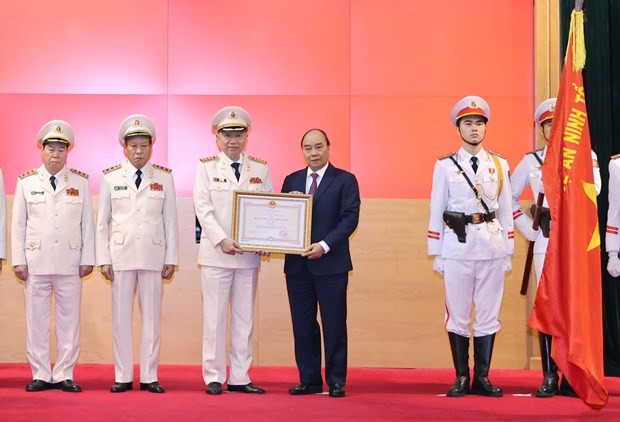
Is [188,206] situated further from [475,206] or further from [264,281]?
[475,206]

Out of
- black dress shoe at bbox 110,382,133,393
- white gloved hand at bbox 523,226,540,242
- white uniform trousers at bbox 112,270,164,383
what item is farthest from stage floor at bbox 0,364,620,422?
white gloved hand at bbox 523,226,540,242

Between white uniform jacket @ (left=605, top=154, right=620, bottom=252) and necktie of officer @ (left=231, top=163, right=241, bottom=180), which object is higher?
necktie of officer @ (left=231, top=163, right=241, bottom=180)

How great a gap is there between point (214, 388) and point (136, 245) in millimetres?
1037

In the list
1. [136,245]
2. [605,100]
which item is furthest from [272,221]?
[605,100]

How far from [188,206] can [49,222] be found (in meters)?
1.46

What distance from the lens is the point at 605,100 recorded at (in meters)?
7.01

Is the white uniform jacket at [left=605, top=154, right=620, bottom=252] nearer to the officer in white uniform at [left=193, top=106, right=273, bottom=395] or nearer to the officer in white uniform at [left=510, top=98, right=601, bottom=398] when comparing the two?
the officer in white uniform at [left=510, top=98, right=601, bottom=398]

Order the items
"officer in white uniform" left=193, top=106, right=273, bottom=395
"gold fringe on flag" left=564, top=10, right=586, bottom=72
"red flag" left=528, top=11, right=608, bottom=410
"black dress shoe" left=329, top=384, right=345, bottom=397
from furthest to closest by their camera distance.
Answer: "officer in white uniform" left=193, top=106, right=273, bottom=395 → "black dress shoe" left=329, top=384, right=345, bottom=397 → "gold fringe on flag" left=564, top=10, right=586, bottom=72 → "red flag" left=528, top=11, right=608, bottom=410

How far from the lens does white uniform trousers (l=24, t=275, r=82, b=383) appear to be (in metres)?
5.96

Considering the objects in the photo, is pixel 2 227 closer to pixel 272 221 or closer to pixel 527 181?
pixel 272 221

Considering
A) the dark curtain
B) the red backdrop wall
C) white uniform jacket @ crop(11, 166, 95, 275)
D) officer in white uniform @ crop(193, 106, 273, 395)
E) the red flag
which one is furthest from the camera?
the red backdrop wall

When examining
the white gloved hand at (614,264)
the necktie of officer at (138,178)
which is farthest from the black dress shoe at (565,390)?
the necktie of officer at (138,178)

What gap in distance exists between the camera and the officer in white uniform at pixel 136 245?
5844mm

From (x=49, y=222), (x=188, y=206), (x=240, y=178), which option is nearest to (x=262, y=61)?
→ (x=188, y=206)
